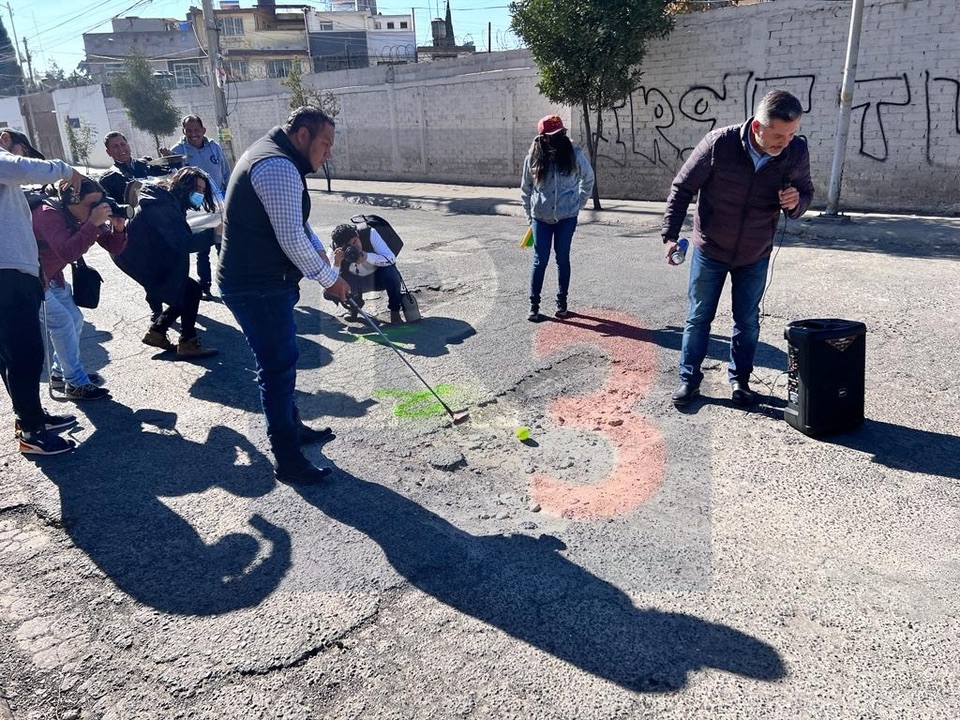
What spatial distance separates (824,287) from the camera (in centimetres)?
720

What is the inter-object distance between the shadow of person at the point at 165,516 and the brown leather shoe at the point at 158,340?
55.5 inches

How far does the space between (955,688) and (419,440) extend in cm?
291

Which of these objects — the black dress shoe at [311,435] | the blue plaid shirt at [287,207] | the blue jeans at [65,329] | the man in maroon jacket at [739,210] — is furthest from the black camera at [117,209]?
the man in maroon jacket at [739,210]

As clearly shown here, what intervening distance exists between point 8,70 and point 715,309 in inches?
3108

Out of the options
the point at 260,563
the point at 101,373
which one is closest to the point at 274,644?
the point at 260,563

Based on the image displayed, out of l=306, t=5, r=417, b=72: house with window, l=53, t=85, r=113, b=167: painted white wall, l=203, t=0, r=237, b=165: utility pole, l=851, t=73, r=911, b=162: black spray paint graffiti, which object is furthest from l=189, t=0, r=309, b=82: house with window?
l=851, t=73, r=911, b=162: black spray paint graffiti

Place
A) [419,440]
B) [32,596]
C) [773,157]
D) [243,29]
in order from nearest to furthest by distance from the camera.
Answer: [32,596], [773,157], [419,440], [243,29]

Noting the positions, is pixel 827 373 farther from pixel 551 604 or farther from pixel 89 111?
pixel 89 111

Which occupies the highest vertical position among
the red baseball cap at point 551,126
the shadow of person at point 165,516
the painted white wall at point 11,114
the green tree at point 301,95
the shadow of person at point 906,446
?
the painted white wall at point 11,114

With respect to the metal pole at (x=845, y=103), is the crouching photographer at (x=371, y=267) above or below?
below

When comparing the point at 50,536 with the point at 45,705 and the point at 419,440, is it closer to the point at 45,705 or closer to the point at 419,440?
the point at 45,705

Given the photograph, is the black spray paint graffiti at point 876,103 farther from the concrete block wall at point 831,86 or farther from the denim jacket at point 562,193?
the denim jacket at point 562,193

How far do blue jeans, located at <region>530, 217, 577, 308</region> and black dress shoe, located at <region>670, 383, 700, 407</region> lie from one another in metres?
2.10

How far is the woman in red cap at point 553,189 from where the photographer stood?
6.07m
